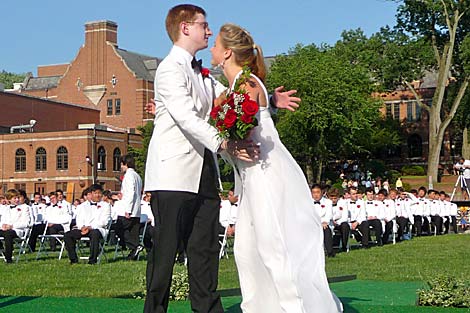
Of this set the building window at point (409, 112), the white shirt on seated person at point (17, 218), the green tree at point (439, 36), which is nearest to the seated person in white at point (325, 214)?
the white shirt on seated person at point (17, 218)

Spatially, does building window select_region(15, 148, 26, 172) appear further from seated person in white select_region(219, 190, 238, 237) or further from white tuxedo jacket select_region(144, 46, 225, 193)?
white tuxedo jacket select_region(144, 46, 225, 193)

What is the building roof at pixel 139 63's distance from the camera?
93.4 m

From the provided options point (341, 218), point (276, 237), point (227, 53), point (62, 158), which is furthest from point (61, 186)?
point (276, 237)

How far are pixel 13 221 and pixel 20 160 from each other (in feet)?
205

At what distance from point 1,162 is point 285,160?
251ft

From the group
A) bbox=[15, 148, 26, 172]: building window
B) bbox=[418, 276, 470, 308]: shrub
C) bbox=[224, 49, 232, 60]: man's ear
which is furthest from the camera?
bbox=[15, 148, 26, 172]: building window

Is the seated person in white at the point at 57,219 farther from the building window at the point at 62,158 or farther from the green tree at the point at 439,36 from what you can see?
the building window at the point at 62,158

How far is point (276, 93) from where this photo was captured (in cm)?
669

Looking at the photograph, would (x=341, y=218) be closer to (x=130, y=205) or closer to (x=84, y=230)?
(x=130, y=205)

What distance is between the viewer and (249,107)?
5.99m

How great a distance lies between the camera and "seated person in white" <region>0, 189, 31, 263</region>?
17609 mm

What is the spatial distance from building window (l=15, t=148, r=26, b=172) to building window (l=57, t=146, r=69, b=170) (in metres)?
3.74

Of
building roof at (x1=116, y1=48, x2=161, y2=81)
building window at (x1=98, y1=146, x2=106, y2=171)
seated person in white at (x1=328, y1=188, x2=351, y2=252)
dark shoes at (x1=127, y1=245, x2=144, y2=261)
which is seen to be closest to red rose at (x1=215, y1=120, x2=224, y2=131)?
dark shoes at (x1=127, y1=245, x2=144, y2=261)

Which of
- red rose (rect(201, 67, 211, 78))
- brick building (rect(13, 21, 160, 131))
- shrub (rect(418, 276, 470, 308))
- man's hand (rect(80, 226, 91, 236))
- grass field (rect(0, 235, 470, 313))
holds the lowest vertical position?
grass field (rect(0, 235, 470, 313))
